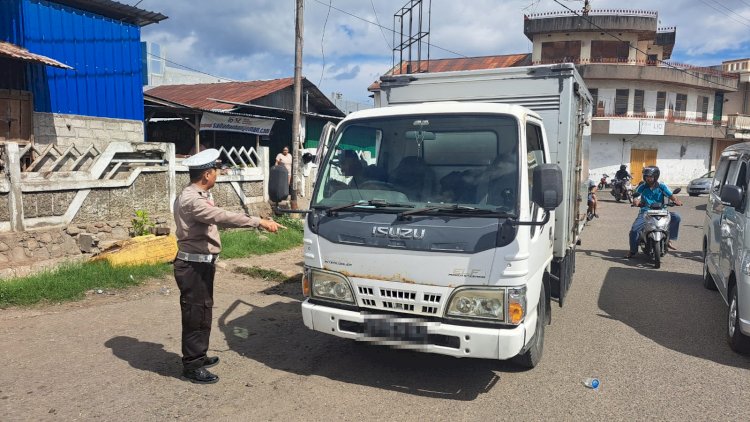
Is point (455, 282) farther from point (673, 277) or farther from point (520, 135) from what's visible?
point (673, 277)

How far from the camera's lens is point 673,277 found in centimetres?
822

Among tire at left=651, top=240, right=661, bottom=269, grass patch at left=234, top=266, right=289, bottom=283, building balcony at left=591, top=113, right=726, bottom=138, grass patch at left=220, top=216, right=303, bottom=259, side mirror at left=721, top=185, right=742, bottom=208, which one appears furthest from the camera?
building balcony at left=591, top=113, right=726, bottom=138

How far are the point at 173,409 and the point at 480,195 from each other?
2657mm

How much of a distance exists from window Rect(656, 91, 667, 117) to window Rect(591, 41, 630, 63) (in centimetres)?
311

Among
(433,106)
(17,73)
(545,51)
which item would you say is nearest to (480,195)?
(433,106)

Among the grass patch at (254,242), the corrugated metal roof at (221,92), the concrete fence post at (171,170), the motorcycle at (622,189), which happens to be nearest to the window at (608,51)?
the motorcycle at (622,189)

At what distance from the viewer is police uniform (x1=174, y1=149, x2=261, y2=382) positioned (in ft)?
13.4

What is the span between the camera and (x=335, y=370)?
4.44 meters

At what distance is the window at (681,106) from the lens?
113 feet

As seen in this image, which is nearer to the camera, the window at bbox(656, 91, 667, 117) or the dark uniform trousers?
the dark uniform trousers

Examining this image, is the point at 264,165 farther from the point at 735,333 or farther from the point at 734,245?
the point at 735,333

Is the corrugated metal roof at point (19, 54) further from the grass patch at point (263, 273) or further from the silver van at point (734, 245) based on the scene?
the silver van at point (734, 245)

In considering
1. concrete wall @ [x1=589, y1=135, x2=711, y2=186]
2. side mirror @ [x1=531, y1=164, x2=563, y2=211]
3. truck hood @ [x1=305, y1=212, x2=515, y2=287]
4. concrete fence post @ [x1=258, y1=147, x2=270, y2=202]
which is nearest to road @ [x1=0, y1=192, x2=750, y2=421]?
truck hood @ [x1=305, y1=212, x2=515, y2=287]

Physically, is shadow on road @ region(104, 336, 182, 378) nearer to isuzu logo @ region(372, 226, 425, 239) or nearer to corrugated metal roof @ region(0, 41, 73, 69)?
isuzu logo @ region(372, 226, 425, 239)
